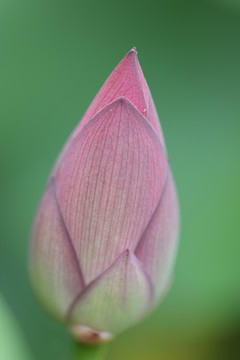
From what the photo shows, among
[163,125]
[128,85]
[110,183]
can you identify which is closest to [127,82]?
[128,85]

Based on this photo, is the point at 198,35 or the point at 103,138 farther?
the point at 198,35

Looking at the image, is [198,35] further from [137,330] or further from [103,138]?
[103,138]

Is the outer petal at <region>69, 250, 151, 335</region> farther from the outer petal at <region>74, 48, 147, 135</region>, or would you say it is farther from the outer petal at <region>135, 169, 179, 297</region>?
Result: the outer petal at <region>74, 48, 147, 135</region>


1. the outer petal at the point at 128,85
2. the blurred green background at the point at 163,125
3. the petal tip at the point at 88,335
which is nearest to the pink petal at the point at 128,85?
the outer petal at the point at 128,85

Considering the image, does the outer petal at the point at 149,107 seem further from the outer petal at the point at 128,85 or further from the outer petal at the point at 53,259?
the outer petal at the point at 53,259

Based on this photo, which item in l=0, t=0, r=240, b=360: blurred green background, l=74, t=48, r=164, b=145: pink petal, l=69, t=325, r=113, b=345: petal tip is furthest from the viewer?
l=0, t=0, r=240, b=360: blurred green background

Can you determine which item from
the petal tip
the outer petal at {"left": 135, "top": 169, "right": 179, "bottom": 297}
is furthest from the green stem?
the outer petal at {"left": 135, "top": 169, "right": 179, "bottom": 297}

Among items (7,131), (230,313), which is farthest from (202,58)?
(230,313)
